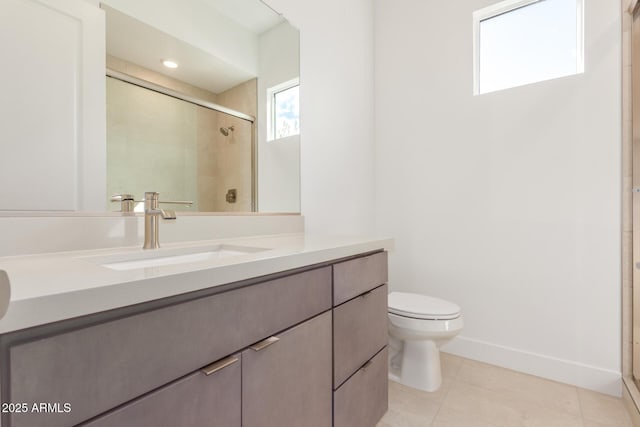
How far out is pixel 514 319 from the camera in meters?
1.90

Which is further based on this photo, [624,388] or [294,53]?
[294,53]

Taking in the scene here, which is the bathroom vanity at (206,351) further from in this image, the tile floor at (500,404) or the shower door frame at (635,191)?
the shower door frame at (635,191)

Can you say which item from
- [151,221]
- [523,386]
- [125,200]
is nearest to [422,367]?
[523,386]

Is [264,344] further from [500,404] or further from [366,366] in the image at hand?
[500,404]

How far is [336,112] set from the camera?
2062 mm

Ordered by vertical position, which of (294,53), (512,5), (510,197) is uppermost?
(512,5)

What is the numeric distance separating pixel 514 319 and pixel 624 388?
0.54 metres

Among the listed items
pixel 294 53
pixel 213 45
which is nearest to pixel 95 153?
pixel 213 45

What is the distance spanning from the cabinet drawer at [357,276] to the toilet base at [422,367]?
582 mm

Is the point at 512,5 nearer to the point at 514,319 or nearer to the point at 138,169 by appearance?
the point at 514,319

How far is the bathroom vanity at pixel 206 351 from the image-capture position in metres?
0.45

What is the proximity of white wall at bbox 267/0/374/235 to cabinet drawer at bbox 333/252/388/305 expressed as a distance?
23.9 inches

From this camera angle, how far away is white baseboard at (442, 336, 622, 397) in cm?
165

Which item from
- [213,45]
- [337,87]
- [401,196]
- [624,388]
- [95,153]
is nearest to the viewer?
[95,153]
